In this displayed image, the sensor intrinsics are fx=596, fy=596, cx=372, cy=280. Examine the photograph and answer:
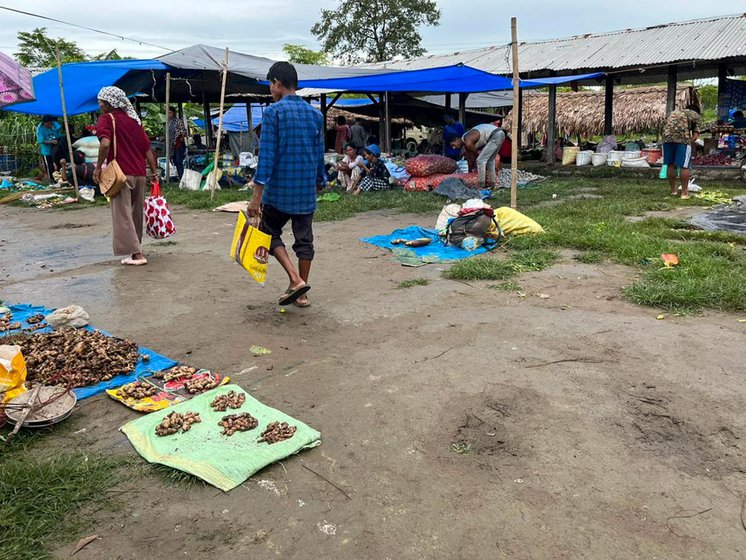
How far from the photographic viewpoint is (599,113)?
2173 cm

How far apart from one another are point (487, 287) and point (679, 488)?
114 inches

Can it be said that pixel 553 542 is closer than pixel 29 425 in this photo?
Yes

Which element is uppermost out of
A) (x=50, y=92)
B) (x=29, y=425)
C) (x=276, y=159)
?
(x=50, y=92)

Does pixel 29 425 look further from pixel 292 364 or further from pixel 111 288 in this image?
pixel 111 288

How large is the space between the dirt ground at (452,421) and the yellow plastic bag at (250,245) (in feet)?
1.35

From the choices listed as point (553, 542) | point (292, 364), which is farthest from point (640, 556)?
point (292, 364)

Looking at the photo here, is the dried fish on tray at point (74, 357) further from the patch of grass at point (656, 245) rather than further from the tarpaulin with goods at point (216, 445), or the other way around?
the patch of grass at point (656, 245)

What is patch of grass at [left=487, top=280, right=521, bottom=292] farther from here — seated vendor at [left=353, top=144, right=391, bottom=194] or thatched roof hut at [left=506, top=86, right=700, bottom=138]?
thatched roof hut at [left=506, top=86, right=700, bottom=138]

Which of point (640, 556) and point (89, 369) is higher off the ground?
point (89, 369)

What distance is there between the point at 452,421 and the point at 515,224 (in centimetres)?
436

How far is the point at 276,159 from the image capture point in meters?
4.24

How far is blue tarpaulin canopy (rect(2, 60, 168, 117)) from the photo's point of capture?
12345 millimetres

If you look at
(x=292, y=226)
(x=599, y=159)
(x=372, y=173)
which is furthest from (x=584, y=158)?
(x=292, y=226)

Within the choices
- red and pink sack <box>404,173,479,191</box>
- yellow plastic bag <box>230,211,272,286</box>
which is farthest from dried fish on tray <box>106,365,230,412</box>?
red and pink sack <box>404,173,479,191</box>
